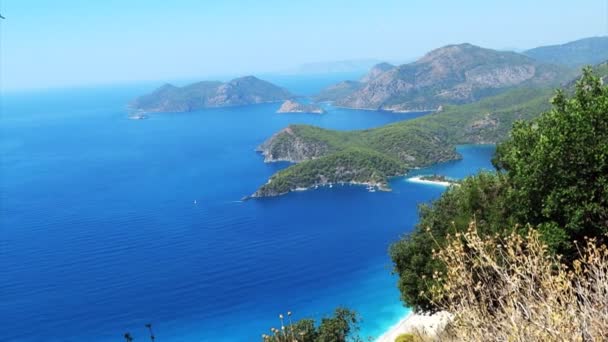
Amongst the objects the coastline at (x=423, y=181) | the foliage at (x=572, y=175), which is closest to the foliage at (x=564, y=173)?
the foliage at (x=572, y=175)

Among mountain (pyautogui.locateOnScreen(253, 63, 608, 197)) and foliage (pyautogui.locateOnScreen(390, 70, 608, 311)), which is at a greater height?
→ foliage (pyautogui.locateOnScreen(390, 70, 608, 311))

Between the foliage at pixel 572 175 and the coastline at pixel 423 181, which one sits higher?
the foliage at pixel 572 175

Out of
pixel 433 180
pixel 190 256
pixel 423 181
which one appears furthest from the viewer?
pixel 423 181

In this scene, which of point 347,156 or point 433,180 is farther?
point 347,156

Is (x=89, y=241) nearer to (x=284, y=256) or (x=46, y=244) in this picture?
(x=46, y=244)

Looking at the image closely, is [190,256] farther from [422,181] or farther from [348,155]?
[422,181]

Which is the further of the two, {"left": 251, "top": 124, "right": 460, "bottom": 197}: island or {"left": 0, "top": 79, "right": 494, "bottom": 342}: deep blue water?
{"left": 251, "top": 124, "right": 460, "bottom": 197}: island

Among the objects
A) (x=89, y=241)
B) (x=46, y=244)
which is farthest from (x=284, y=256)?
(x=46, y=244)

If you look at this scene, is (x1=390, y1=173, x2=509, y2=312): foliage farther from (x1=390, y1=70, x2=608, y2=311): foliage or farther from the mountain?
the mountain

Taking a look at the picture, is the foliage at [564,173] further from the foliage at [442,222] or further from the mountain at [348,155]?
the mountain at [348,155]

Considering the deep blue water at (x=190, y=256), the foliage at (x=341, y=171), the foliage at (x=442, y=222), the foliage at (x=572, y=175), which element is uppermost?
the foliage at (x=572, y=175)

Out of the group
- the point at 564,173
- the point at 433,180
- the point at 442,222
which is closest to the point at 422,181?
the point at 433,180

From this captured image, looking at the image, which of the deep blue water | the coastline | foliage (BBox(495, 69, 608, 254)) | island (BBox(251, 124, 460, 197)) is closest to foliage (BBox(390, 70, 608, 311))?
foliage (BBox(495, 69, 608, 254))
